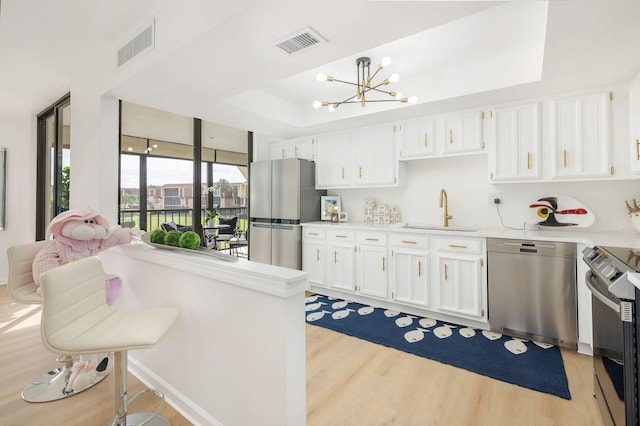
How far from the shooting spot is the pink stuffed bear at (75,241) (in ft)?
6.46

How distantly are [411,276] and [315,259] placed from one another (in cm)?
135

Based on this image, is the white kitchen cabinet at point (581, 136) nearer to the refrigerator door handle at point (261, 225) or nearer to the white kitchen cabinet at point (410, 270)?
the white kitchen cabinet at point (410, 270)

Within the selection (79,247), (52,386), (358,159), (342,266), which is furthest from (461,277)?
(52,386)

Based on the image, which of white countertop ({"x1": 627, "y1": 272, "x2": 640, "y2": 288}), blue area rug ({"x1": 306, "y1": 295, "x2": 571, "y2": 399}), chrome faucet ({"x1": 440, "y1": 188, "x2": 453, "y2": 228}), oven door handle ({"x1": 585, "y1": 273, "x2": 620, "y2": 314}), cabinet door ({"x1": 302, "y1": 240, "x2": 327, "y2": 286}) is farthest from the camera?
cabinet door ({"x1": 302, "y1": 240, "x2": 327, "y2": 286})

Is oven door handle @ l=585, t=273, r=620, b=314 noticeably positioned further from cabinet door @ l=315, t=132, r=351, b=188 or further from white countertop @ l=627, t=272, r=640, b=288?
cabinet door @ l=315, t=132, r=351, b=188

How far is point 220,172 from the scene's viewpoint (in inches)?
179

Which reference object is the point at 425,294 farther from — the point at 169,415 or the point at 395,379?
the point at 169,415

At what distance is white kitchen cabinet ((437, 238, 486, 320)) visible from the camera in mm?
2846

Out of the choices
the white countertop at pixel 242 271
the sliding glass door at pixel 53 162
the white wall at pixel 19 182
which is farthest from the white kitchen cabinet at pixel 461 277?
the white wall at pixel 19 182

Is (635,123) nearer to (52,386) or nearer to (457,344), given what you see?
(457,344)

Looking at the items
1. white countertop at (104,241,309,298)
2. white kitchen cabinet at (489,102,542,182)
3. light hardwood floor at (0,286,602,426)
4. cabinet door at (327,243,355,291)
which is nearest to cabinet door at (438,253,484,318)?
light hardwood floor at (0,286,602,426)

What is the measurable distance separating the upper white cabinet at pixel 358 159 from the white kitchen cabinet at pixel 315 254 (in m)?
0.75

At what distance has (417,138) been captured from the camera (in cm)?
349

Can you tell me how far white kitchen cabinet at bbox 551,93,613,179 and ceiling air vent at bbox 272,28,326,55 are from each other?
2340 millimetres
